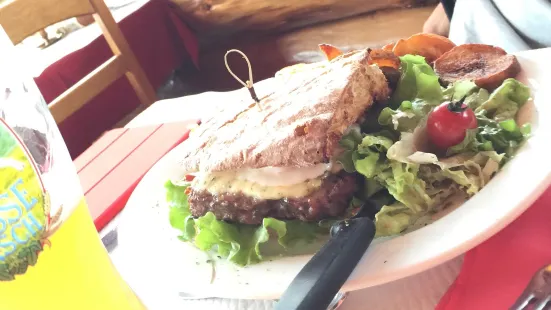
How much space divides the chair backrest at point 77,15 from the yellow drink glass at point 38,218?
2.28 metres

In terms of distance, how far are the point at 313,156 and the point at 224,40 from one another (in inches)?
118

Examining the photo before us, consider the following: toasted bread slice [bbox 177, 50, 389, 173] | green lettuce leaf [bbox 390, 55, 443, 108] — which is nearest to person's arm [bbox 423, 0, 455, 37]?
Result: green lettuce leaf [bbox 390, 55, 443, 108]

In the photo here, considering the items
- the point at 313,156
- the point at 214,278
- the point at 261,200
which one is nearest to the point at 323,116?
the point at 313,156

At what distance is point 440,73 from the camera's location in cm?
122

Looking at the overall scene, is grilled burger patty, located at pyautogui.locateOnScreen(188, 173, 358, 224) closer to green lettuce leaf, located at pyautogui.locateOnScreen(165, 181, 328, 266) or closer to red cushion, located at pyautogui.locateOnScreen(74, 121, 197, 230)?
green lettuce leaf, located at pyautogui.locateOnScreen(165, 181, 328, 266)

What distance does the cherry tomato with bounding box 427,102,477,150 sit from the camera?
3.06 feet

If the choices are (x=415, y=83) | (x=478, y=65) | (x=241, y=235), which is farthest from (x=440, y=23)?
(x=241, y=235)

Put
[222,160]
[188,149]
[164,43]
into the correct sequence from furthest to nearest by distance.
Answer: [164,43] → [188,149] → [222,160]

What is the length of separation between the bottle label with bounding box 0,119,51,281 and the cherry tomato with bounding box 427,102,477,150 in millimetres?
676

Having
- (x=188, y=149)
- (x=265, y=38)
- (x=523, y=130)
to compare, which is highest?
(x=188, y=149)

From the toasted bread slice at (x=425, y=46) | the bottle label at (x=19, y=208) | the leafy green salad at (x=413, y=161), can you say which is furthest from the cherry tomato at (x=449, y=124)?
the bottle label at (x=19, y=208)

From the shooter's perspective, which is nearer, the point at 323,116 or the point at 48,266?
the point at 48,266

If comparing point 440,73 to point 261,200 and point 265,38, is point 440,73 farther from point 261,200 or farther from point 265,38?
point 265,38

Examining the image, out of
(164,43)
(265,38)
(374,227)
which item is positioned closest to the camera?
(374,227)
